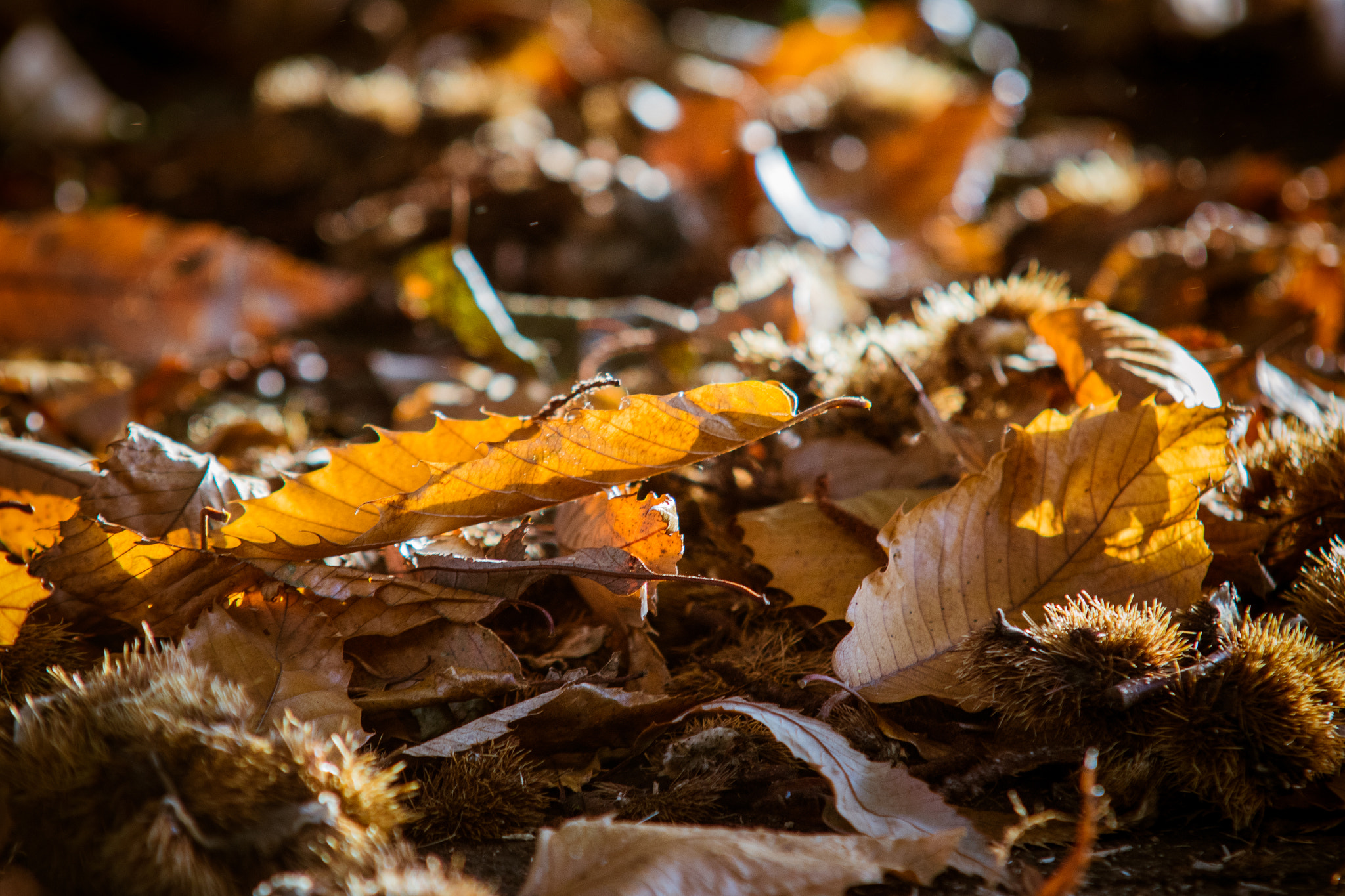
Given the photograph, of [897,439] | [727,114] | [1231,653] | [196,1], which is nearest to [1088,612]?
[1231,653]

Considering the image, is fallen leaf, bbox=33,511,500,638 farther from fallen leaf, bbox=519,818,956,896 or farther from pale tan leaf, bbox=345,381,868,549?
fallen leaf, bbox=519,818,956,896

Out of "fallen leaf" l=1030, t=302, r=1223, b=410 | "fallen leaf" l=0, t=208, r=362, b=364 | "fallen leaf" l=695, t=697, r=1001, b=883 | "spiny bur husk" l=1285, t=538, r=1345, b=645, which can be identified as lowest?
"fallen leaf" l=0, t=208, r=362, b=364

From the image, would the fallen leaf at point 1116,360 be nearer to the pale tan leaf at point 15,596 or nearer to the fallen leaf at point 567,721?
the fallen leaf at point 567,721

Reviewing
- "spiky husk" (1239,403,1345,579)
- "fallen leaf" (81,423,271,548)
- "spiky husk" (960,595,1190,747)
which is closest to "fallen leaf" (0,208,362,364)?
"fallen leaf" (81,423,271,548)

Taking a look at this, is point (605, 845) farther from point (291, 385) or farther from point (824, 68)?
point (824, 68)

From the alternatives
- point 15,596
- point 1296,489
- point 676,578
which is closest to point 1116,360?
point 1296,489

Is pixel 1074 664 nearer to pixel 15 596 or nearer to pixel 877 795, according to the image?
pixel 877 795
